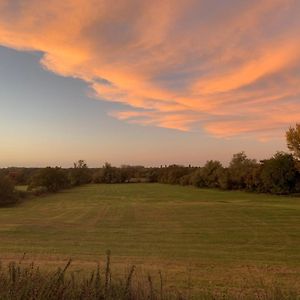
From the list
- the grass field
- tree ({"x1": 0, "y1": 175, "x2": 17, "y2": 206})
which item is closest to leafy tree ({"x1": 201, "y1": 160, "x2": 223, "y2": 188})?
tree ({"x1": 0, "y1": 175, "x2": 17, "y2": 206})

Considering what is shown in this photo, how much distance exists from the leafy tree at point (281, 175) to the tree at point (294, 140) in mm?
1791

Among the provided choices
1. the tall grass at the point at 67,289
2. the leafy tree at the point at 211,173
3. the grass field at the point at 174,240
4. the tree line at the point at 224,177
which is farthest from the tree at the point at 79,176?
the tall grass at the point at 67,289

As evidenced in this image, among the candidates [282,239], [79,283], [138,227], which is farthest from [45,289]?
[138,227]

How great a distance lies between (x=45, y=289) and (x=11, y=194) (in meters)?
65.7

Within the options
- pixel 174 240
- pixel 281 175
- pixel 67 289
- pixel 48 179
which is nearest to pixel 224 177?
pixel 281 175

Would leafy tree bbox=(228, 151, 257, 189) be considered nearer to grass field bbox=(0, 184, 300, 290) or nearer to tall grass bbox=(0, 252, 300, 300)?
grass field bbox=(0, 184, 300, 290)

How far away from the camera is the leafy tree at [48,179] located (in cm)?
9692

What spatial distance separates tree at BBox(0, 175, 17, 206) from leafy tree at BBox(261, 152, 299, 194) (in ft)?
143

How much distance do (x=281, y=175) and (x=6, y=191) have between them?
1807 inches

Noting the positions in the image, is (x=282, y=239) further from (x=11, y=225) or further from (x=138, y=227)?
(x=11, y=225)

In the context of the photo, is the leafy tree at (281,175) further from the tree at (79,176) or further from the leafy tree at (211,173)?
the tree at (79,176)

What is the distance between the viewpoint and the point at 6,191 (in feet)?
217

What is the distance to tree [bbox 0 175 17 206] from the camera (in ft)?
215

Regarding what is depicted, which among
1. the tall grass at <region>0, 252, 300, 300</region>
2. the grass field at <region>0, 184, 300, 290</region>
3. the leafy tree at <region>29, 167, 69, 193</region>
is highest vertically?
the leafy tree at <region>29, 167, 69, 193</region>
